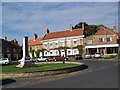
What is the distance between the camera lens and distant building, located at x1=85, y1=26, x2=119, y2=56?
259ft

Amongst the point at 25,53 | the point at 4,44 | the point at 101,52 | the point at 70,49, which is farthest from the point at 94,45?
the point at 25,53

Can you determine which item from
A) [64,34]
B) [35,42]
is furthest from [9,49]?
[64,34]

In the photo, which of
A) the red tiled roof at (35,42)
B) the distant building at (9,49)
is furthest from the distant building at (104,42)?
the distant building at (9,49)

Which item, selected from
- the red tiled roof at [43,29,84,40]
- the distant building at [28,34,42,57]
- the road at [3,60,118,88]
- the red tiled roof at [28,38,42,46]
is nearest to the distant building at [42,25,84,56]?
the red tiled roof at [43,29,84,40]

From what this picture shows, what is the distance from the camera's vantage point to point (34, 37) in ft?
348

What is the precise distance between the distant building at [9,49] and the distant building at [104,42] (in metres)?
27.7

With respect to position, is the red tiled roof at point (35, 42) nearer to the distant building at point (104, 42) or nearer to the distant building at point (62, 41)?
the distant building at point (62, 41)

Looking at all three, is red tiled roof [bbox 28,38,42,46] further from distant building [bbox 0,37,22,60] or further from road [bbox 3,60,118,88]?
road [bbox 3,60,118,88]

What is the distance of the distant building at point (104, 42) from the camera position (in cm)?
7881

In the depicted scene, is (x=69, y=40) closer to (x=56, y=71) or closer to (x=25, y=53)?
(x=25, y=53)

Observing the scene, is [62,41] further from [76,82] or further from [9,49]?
[76,82]

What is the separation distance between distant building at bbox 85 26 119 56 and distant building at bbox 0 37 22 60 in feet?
Result: 91.0

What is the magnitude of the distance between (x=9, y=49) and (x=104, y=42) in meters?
33.8

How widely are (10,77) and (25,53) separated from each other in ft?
35.5
